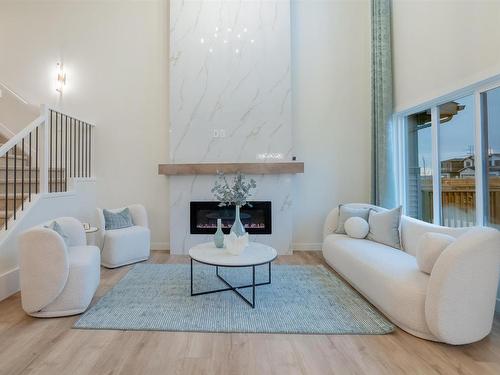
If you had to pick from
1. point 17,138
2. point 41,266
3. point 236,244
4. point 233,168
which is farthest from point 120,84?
point 236,244

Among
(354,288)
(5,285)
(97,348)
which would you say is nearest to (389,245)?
(354,288)

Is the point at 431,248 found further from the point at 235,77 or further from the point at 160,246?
the point at 160,246

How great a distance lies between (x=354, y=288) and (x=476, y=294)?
1190 mm

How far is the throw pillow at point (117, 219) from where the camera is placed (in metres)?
3.82

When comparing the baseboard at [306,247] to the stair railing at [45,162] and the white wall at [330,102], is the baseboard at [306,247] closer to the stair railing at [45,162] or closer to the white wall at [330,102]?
the white wall at [330,102]

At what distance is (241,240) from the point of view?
273cm

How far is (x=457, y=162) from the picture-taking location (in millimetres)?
3027

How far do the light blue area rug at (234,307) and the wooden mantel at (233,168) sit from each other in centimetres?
153

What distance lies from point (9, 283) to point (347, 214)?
3.76 metres

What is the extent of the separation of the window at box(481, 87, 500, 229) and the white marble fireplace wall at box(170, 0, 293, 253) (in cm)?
233

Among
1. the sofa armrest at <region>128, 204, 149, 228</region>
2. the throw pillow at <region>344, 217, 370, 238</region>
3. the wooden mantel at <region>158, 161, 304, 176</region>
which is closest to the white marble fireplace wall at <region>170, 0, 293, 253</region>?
the wooden mantel at <region>158, 161, 304, 176</region>

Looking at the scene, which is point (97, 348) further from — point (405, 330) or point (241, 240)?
point (405, 330)

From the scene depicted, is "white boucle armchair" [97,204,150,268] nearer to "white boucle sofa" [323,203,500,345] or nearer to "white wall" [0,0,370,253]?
"white wall" [0,0,370,253]

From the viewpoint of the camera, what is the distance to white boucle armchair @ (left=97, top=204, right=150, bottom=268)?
11.9ft
